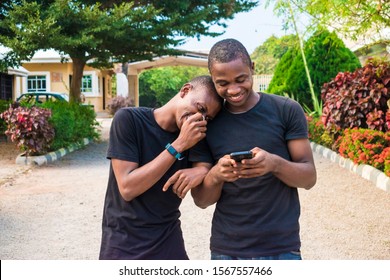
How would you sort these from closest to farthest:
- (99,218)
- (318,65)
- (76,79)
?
(99,218), (318,65), (76,79)

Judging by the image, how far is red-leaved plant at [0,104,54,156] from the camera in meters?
9.97

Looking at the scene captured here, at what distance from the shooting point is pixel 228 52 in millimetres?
2014

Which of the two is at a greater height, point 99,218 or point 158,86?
point 158,86

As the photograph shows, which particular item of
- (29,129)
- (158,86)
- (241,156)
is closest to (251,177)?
(241,156)

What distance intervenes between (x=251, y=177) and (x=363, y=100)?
742 centimetres

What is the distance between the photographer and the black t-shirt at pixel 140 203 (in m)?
2.06

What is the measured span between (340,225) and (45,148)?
6694mm

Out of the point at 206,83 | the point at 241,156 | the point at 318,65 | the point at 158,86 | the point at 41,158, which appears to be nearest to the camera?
the point at 241,156

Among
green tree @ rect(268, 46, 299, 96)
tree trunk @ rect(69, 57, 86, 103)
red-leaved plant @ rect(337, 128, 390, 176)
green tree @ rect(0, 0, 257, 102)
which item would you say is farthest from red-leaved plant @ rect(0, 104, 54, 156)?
green tree @ rect(268, 46, 299, 96)

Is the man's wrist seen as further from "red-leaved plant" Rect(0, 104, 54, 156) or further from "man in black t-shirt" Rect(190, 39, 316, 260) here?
"red-leaved plant" Rect(0, 104, 54, 156)

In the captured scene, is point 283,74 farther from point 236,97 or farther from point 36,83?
point 236,97

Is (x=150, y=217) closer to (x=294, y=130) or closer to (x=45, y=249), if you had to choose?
(x=294, y=130)
